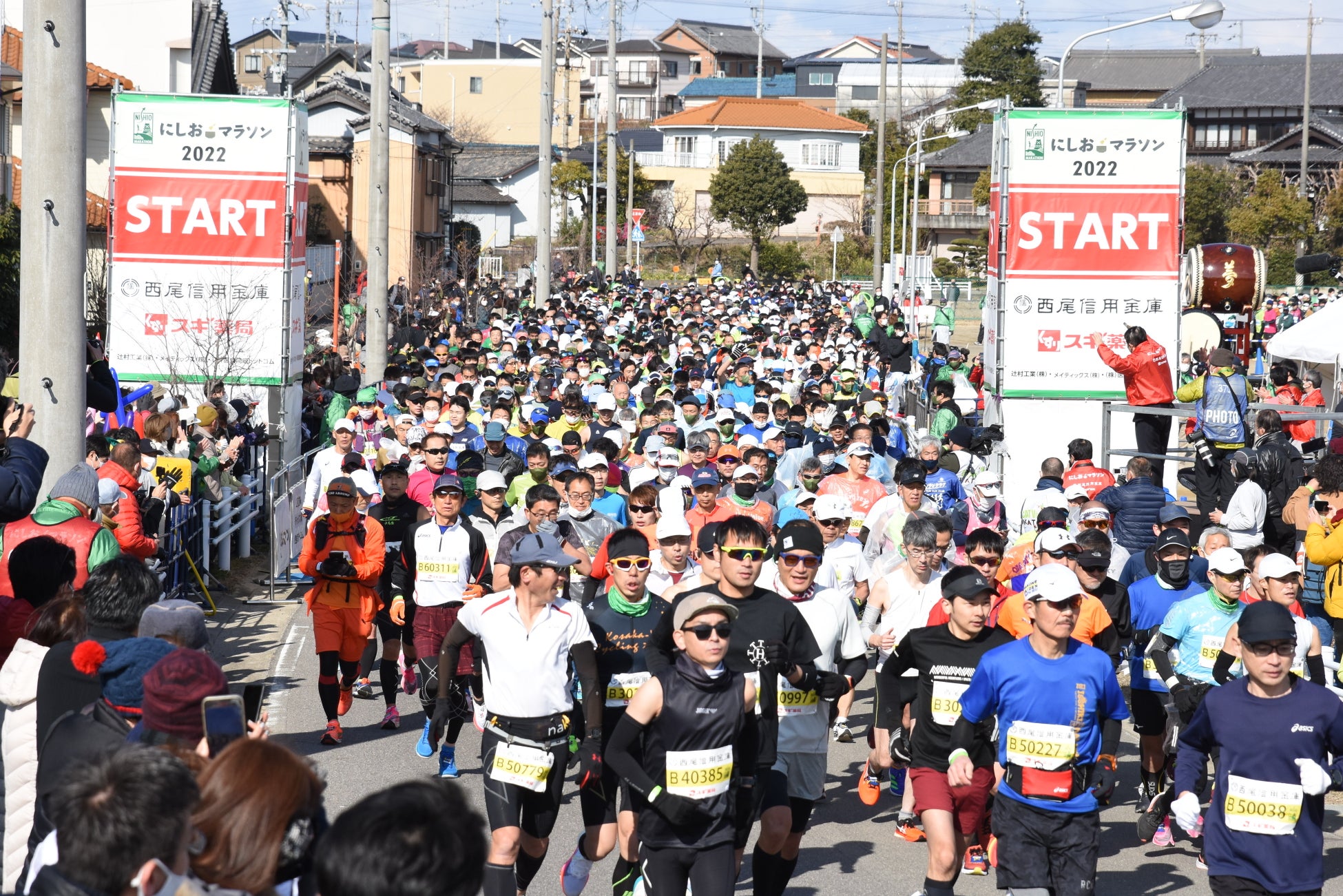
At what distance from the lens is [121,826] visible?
10.7 feet

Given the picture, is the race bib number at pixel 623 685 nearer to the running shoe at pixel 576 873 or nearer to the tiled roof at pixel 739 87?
the running shoe at pixel 576 873

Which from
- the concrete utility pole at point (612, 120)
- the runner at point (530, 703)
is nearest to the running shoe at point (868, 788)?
the runner at point (530, 703)

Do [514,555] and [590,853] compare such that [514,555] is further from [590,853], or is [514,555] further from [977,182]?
[977,182]

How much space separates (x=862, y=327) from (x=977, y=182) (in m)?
39.2

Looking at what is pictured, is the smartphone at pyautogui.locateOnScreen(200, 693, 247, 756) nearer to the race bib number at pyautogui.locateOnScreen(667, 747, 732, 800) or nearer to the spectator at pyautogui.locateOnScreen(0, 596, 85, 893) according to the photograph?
the spectator at pyautogui.locateOnScreen(0, 596, 85, 893)

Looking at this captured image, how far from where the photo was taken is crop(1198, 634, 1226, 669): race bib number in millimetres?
7957

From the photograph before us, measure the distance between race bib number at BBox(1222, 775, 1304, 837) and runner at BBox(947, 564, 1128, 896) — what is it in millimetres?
536

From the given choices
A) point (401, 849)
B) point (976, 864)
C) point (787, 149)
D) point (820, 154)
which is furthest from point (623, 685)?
point (820, 154)

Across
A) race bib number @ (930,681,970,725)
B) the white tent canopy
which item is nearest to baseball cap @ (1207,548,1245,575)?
race bib number @ (930,681,970,725)

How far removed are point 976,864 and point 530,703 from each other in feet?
8.78

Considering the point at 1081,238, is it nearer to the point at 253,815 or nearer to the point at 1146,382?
the point at 1146,382

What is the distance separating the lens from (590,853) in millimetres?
6859

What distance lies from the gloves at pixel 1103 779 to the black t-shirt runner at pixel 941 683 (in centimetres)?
66

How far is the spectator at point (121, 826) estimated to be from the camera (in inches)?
128
